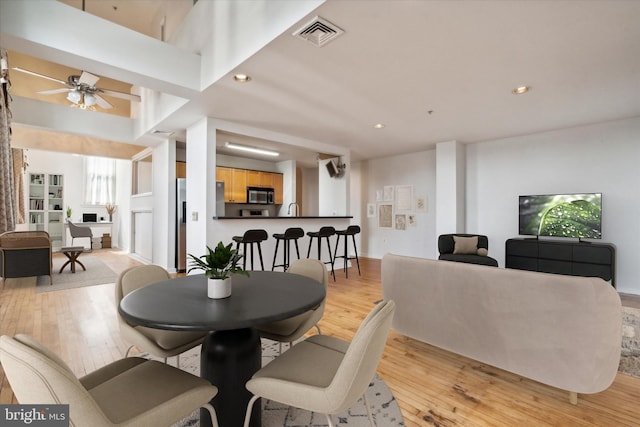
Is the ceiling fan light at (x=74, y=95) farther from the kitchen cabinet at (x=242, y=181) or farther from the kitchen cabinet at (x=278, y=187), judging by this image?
the kitchen cabinet at (x=278, y=187)

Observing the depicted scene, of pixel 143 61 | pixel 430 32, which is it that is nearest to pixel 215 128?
pixel 143 61

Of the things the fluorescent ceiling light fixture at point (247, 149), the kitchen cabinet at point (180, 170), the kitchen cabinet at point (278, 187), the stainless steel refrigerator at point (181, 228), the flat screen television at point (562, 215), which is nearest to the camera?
the flat screen television at point (562, 215)

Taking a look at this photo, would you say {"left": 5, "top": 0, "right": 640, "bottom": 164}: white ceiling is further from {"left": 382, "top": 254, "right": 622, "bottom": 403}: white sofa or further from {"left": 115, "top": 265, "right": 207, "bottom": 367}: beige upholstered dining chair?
{"left": 115, "top": 265, "right": 207, "bottom": 367}: beige upholstered dining chair

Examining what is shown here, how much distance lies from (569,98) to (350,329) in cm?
380

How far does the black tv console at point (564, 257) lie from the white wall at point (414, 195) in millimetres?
1740

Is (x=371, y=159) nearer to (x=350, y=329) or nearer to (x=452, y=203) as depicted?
(x=452, y=203)

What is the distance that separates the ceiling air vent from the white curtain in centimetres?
941

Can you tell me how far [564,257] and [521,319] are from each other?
3391 millimetres

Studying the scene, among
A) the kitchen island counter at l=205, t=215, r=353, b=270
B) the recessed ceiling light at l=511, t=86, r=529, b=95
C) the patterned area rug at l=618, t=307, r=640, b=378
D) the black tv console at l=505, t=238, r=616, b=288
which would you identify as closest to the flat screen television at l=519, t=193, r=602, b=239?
the black tv console at l=505, t=238, r=616, b=288

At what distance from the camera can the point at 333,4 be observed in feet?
6.59

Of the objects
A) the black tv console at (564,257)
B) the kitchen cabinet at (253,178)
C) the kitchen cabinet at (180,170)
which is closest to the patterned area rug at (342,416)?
the black tv console at (564,257)

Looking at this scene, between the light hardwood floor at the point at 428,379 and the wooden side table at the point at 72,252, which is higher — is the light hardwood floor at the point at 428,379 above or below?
below

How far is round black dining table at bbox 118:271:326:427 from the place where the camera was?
122 cm

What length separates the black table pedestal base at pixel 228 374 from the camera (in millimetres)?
1474
